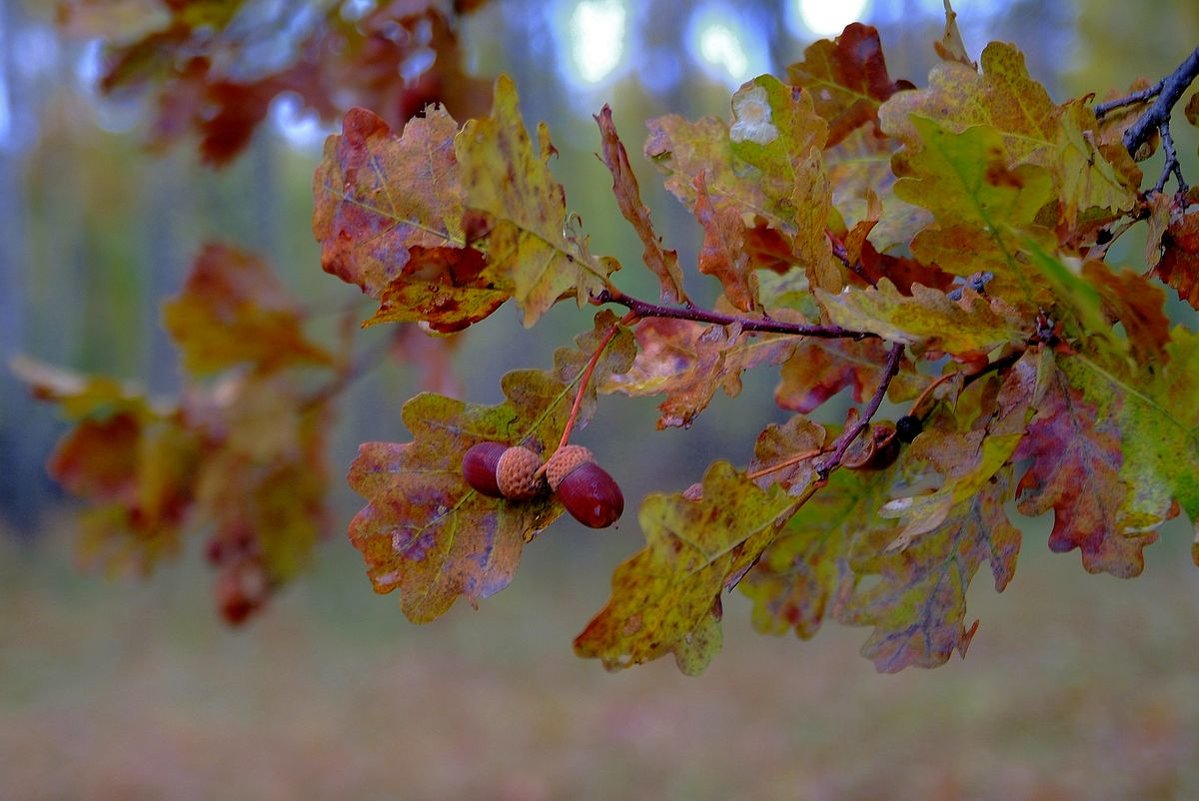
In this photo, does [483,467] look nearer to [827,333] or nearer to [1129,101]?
[827,333]

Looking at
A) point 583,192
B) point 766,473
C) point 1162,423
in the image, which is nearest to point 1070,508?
point 1162,423

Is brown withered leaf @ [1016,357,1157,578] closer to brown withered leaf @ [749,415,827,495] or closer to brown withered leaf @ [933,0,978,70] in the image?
brown withered leaf @ [749,415,827,495]

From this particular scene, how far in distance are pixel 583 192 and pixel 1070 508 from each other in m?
18.5

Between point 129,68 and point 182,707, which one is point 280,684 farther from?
point 129,68

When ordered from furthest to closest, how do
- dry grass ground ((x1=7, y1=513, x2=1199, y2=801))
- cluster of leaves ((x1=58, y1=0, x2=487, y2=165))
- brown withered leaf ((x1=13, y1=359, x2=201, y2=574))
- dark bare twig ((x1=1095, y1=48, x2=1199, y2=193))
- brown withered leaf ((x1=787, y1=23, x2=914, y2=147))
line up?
dry grass ground ((x1=7, y1=513, x2=1199, y2=801)) < brown withered leaf ((x1=13, y1=359, x2=201, y2=574)) < cluster of leaves ((x1=58, y1=0, x2=487, y2=165)) < brown withered leaf ((x1=787, y1=23, x2=914, y2=147)) < dark bare twig ((x1=1095, y1=48, x2=1199, y2=193))

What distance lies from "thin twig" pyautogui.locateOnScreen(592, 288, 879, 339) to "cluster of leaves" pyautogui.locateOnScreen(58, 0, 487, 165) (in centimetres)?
99

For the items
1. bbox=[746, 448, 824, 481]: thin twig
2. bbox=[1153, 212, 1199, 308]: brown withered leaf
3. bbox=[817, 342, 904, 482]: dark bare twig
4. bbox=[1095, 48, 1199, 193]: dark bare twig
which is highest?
bbox=[1095, 48, 1199, 193]: dark bare twig

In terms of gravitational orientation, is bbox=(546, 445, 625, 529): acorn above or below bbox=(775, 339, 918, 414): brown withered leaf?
above

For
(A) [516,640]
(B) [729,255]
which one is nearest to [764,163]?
(B) [729,255]

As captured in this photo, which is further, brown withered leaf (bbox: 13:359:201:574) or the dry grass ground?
the dry grass ground

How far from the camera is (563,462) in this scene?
67 cm

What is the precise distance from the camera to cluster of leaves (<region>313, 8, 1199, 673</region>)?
0.62 metres

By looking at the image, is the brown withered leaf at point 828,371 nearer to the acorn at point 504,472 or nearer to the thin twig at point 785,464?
the thin twig at point 785,464

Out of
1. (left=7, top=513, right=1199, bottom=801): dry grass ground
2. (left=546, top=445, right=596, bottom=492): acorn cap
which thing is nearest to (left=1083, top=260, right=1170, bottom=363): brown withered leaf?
(left=546, top=445, right=596, bottom=492): acorn cap
